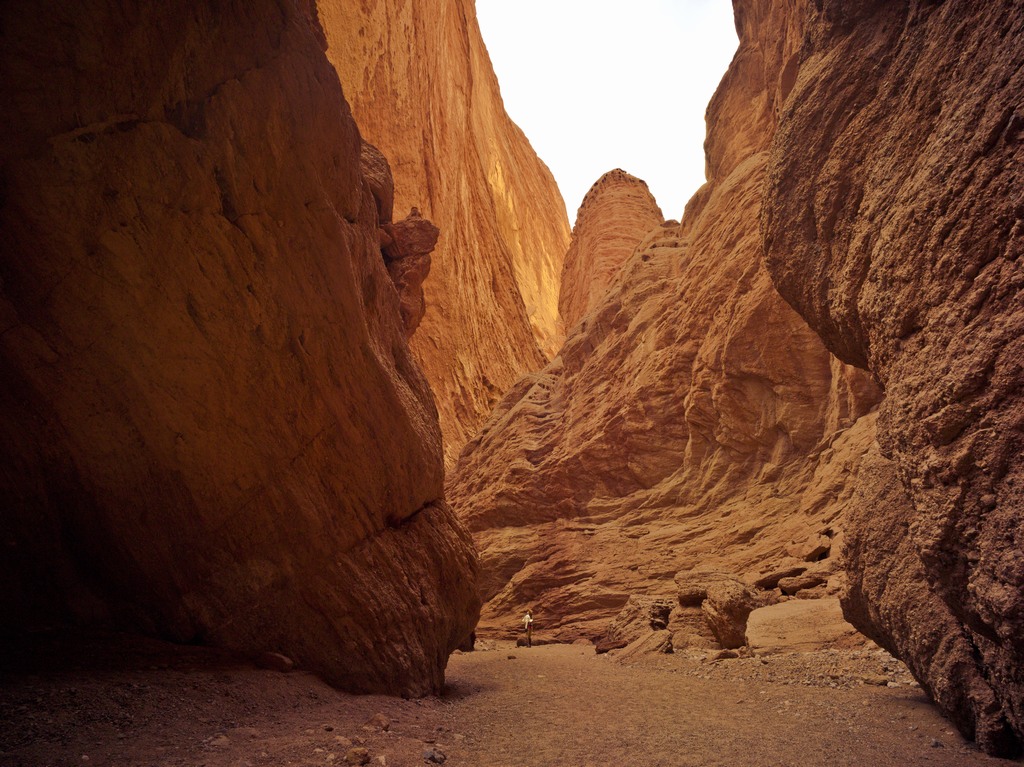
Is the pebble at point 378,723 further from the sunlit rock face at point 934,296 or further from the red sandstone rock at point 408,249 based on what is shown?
the red sandstone rock at point 408,249

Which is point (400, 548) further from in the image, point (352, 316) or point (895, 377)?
point (895, 377)

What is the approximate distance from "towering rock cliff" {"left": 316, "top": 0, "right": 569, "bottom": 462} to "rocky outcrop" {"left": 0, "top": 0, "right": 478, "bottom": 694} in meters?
19.9

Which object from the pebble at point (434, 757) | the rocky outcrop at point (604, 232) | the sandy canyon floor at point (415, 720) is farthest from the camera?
the rocky outcrop at point (604, 232)

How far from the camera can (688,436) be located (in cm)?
1577

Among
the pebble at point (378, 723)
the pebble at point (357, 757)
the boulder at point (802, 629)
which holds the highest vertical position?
the pebble at point (357, 757)

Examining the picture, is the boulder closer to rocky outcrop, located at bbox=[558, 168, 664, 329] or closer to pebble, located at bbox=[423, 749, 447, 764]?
pebble, located at bbox=[423, 749, 447, 764]

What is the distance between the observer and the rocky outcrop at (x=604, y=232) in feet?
97.9

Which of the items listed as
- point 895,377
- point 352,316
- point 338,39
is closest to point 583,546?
point 352,316

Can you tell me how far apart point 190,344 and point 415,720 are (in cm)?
334

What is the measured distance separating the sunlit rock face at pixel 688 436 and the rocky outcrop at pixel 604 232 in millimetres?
8307

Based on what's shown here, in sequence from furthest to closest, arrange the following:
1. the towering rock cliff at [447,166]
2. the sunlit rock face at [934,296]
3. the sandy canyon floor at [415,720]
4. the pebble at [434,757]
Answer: the towering rock cliff at [447,166] < the pebble at [434,757] < the sandy canyon floor at [415,720] < the sunlit rock face at [934,296]

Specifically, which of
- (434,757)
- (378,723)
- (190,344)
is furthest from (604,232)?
(434,757)

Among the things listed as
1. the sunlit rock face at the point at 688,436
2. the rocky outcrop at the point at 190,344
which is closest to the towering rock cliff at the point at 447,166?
the sunlit rock face at the point at 688,436

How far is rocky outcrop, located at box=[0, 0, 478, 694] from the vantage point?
4297 mm
